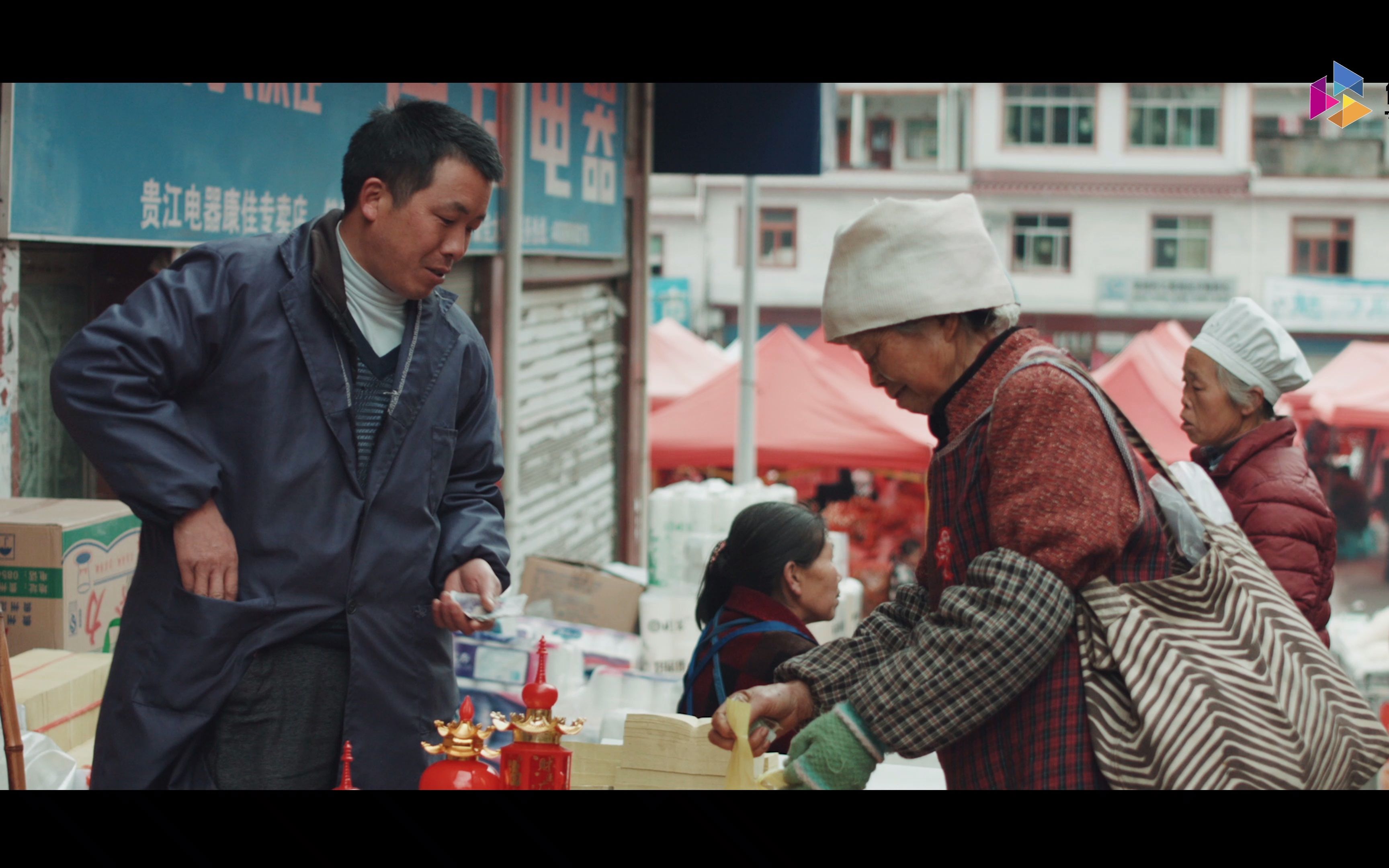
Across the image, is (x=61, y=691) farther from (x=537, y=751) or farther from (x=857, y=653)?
(x=857, y=653)

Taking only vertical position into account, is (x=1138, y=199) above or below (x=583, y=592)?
above

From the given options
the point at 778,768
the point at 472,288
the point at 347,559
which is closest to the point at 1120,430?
the point at 778,768

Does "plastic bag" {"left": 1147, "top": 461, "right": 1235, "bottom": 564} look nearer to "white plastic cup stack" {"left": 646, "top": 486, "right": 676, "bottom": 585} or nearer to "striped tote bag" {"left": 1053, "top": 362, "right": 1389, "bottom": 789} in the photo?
"striped tote bag" {"left": 1053, "top": 362, "right": 1389, "bottom": 789}

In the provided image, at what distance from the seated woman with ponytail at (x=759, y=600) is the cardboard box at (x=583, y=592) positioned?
209 cm

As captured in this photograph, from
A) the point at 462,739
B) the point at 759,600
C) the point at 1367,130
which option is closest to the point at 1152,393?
the point at 759,600

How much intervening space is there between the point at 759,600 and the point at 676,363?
13.0m

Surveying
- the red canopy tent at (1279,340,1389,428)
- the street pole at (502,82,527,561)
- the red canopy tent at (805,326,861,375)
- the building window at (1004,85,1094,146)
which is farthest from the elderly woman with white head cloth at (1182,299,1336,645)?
the building window at (1004,85,1094,146)

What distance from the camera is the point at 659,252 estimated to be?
29141 millimetres

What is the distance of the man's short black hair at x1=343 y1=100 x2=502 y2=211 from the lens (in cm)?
216

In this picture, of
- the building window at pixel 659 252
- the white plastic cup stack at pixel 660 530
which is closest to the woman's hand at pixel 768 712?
the white plastic cup stack at pixel 660 530

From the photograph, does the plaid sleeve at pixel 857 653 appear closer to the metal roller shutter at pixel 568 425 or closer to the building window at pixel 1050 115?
the metal roller shutter at pixel 568 425

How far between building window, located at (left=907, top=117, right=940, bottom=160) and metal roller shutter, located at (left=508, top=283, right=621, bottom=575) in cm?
2158

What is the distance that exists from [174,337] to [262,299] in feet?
0.55

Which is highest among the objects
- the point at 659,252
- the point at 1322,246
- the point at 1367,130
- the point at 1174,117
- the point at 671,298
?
the point at 1174,117
